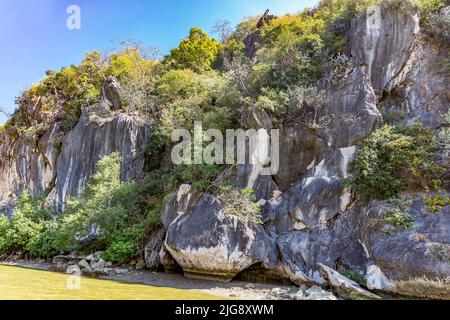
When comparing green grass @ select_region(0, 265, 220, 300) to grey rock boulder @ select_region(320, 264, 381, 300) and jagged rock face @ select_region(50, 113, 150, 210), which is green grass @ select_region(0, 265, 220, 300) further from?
jagged rock face @ select_region(50, 113, 150, 210)

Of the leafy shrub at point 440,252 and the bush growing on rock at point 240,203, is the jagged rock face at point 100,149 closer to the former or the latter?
the bush growing on rock at point 240,203

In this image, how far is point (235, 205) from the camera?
13.2m

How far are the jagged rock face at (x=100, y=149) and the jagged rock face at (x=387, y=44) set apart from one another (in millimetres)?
13303

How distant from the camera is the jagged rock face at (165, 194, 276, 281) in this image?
40.4 feet

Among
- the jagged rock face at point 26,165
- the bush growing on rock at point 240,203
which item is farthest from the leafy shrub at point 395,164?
the jagged rock face at point 26,165

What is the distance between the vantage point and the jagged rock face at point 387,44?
15.2 metres

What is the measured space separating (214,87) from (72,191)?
36.3ft

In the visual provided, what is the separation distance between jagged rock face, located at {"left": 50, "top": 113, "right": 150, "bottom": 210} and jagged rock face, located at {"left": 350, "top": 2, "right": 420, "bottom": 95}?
43.6ft

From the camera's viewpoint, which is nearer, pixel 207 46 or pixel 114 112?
pixel 114 112

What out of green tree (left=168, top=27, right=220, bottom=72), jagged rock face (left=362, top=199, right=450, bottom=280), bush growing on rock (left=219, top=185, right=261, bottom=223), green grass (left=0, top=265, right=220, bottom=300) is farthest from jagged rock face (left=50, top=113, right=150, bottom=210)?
jagged rock face (left=362, top=199, right=450, bottom=280)
